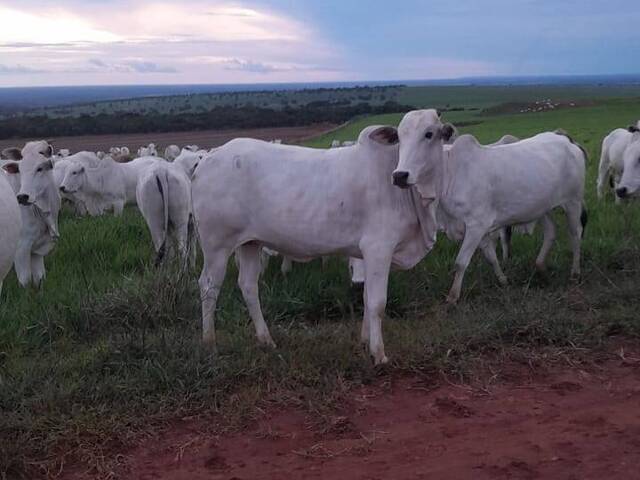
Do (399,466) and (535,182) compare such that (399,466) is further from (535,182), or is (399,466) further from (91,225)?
(91,225)

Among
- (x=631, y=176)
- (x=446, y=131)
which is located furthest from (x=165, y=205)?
(x=631, y=176)

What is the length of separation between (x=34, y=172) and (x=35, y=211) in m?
0.41

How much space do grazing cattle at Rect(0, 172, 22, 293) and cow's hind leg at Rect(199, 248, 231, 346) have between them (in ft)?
4.26

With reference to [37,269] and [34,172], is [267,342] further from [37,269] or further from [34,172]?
[34,172]

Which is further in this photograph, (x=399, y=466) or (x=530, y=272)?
(x=530, y=272)

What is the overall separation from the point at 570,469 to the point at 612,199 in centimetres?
1044

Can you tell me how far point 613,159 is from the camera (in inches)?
545

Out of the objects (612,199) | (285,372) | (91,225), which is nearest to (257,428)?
(285,372)

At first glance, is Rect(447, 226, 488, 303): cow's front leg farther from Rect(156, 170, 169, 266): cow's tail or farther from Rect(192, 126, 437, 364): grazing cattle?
Rect(156, 170, 169, 266): cow's tail

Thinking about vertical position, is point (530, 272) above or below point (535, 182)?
below

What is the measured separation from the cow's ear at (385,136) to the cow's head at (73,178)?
30.1 ft

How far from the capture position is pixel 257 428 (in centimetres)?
469

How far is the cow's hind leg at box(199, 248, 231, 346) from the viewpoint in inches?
231

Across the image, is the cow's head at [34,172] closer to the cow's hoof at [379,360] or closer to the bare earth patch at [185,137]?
the cow's hoof at [379,360]
